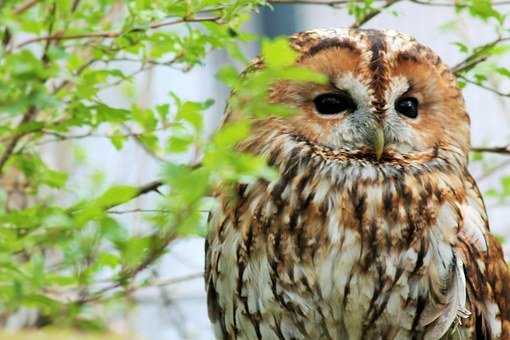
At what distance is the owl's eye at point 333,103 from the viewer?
2.13m

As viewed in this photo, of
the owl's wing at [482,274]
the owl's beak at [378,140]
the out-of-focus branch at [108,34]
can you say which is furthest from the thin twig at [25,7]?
the owl's wing at [482,274]

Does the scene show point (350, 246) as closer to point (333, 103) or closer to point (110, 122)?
point (333, 103)

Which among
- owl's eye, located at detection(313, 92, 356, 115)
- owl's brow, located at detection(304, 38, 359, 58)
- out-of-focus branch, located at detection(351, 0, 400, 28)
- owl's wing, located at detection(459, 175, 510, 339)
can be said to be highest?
out-of-focus branch, located at detection(351, 0, 400, 28)

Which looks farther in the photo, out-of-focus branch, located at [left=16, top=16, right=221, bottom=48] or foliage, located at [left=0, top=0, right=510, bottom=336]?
out-of-focus branch, located at [left=16, top=16, right=221, bottom=48]

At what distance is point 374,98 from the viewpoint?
6.94 feet

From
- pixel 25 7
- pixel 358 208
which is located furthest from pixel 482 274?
pixel 25 7

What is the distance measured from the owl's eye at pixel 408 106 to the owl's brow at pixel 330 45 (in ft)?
0.47

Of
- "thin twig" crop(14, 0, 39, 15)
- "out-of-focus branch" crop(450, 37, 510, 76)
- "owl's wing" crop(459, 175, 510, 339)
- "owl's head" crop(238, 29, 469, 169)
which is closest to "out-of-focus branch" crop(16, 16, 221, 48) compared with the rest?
"thin twig" crop(14, 0, 39, 15)

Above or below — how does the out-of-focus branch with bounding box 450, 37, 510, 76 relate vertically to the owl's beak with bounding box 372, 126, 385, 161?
above

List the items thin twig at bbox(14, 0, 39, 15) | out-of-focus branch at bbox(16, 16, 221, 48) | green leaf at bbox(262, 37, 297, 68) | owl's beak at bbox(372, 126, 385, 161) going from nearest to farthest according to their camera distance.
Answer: green leaf at bbox(262, 37, 297, 68)
out-of-focus branch at bbox(16, 16, 221, 48)
owl's beak at bbox(372, 126, 385, 161)
thin twig at bbox(14, 0, 39, 15)

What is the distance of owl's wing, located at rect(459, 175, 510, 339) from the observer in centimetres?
225

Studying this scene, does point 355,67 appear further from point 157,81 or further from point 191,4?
point 157,81

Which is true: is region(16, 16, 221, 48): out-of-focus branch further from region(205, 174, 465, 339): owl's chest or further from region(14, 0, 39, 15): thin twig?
region(205, 174, 465, 339): owl's chest

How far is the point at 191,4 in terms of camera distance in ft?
6.14
